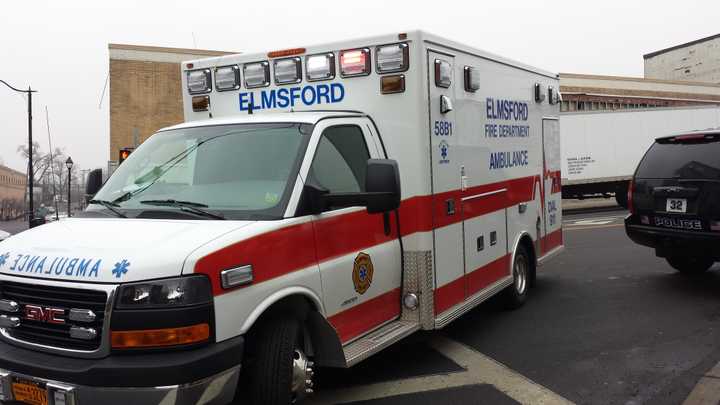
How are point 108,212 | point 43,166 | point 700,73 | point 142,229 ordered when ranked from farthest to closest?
point 43,166 < point 700,73 < point 108,212 < point 142,229

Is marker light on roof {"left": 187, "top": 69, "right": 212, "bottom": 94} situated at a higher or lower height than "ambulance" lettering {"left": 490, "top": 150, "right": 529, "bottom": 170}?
higher

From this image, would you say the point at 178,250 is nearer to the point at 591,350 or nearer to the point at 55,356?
the point at 55,356

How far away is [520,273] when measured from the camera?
7379 mm

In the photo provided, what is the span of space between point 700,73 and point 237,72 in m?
55.3

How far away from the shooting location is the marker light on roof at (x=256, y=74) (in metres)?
5.49

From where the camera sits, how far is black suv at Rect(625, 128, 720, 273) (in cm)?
704

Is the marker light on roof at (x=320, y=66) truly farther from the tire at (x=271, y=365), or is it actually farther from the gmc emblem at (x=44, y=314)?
the gmc emblem at (x=44, y=314)

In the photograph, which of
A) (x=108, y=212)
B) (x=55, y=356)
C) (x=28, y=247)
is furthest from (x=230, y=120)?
(x=55, y=356)

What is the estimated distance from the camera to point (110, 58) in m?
31.0

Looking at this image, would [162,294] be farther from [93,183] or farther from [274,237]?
[93,183]

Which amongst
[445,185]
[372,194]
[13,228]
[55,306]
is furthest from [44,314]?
[13,228]

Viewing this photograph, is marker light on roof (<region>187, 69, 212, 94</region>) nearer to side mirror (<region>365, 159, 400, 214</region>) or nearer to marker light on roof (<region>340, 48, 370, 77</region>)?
marker light on roof (<region>340, 48, 370, 77</region>)

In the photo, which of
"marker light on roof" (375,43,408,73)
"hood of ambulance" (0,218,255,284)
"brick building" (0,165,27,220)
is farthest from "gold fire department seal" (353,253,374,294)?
"brick building" (0,165,27,220)

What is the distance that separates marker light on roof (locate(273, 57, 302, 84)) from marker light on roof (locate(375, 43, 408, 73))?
28.0 inches
